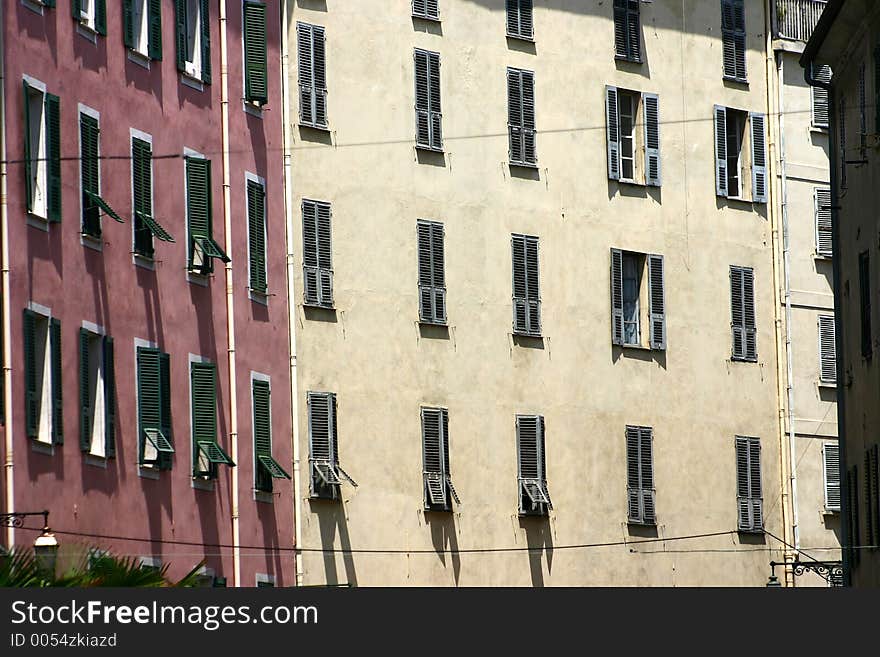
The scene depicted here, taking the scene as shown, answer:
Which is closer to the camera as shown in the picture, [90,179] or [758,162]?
A: [90,179]

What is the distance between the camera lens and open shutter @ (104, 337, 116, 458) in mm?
47781

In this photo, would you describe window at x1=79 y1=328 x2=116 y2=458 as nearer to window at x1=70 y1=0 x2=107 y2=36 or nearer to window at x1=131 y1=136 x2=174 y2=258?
window at x1=131 y1=136 x2=174 y2=258

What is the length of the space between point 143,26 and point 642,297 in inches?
648

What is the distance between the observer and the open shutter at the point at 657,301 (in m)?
62.7

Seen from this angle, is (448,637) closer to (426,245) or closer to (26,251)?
(26,251)

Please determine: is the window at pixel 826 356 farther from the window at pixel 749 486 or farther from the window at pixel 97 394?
the window at pixel 97 394

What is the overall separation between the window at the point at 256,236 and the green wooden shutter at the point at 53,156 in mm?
8043

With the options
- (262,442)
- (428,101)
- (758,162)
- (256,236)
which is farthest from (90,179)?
(758,162)

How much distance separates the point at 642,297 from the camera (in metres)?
62.8

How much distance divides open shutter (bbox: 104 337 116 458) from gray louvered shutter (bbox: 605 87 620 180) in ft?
56.4

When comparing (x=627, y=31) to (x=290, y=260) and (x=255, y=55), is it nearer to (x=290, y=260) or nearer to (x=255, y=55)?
(x=290, y=260)

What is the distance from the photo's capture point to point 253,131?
179 feet

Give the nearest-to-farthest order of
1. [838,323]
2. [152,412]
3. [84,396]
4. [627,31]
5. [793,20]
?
[84,396]
[152,412]
[838,323]
[627,31]
[793,20]

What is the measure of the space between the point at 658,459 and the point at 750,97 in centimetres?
903
